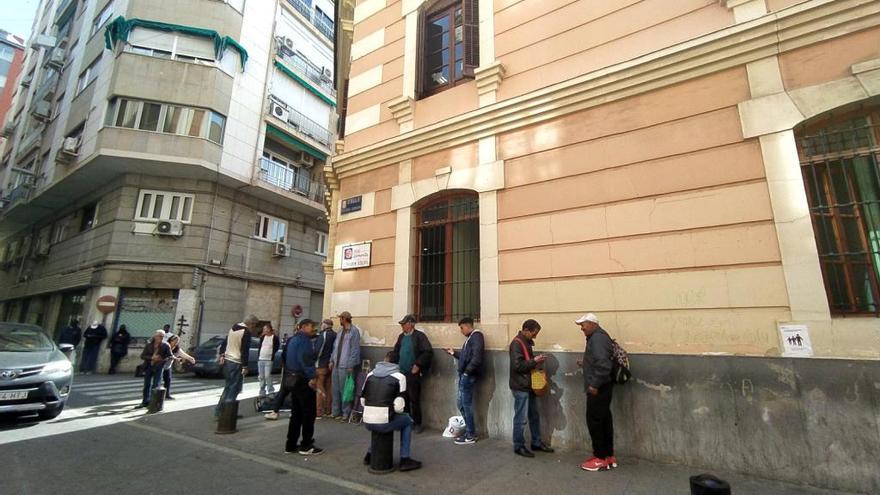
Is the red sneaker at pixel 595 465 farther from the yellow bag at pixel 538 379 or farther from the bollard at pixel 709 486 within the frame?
the bollard at pixel 709 486

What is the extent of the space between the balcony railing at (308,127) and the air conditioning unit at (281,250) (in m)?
5.98

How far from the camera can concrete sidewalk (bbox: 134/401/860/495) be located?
13.6ft

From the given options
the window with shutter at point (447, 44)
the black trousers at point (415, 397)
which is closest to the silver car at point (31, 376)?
the black trousers at point (415, 397)

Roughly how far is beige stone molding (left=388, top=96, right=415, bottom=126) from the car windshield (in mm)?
7695

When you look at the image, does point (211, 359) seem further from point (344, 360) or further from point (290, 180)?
point (290, 180)

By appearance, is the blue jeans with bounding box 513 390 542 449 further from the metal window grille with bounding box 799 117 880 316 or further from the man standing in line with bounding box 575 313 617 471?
the metal window grille with bounding box 799 117 880 316

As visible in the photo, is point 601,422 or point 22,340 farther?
point 22,340

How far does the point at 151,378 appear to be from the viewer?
8.56m

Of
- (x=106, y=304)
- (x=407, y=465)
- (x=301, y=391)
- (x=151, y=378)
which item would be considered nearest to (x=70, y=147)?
(x=106, y=304)

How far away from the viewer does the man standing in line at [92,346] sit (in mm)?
14412

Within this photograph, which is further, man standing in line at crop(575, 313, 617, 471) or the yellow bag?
the yellow bag

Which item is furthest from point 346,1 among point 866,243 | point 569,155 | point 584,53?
point 866,243

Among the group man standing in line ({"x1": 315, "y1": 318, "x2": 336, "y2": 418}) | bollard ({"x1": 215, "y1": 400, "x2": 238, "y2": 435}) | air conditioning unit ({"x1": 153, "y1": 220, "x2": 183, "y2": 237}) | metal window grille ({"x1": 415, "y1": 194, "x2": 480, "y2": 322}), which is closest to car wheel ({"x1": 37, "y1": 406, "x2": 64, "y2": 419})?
bollard ({"x1": 215, "y1": 400, "x2": 238, "y2": 435})

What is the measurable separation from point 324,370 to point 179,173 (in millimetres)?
13278
